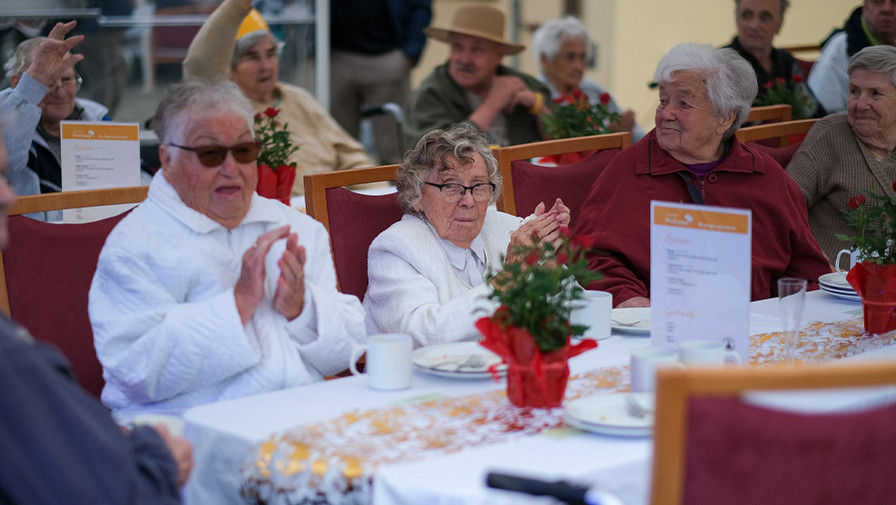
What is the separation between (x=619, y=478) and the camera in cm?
151

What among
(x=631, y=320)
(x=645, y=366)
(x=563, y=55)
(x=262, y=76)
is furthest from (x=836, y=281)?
(x=563, y=55)

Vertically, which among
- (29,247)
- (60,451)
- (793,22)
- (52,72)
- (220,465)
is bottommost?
(220,465)

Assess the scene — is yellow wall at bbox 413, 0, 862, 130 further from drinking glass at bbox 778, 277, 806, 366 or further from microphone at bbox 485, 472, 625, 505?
microphone at bbox 485, 472, 625, 505

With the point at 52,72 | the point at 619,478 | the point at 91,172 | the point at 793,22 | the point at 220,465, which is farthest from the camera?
the point at 793,22

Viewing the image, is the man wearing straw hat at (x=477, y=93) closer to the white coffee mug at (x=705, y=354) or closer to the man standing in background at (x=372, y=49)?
the man standing in background at (x=372, y=49)

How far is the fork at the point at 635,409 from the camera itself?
1.67 meters

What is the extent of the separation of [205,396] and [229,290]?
9.4 inches

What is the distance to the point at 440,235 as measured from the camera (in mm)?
2660

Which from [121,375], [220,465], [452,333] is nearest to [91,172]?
[121,375]

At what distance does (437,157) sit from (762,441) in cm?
156

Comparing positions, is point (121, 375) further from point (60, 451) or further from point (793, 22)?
point (793, 22)

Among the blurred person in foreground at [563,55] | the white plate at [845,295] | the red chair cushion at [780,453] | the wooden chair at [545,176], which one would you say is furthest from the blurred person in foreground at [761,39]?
the red chair cushion at [780,453]

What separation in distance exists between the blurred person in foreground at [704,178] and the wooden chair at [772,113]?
147 cm

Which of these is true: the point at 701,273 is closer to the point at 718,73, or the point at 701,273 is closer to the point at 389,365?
the point at 389,365
